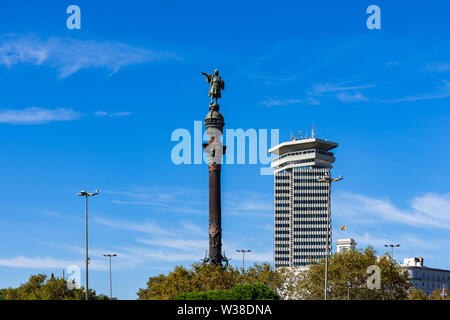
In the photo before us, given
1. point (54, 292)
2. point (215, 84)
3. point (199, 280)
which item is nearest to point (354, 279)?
point (199, 280)

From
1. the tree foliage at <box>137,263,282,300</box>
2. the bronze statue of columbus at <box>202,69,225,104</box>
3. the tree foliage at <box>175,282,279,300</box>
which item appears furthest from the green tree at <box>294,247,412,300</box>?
the bronze statue of columbus at <box>202,69,225,104</box>

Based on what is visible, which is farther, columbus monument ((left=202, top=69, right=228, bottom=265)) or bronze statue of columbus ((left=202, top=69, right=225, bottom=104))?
bronze statue of columbus ((left=202, top=69, right=225, bottom=104))

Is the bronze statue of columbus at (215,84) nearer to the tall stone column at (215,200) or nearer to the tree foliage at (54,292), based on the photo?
the tall stone column at (215,200)

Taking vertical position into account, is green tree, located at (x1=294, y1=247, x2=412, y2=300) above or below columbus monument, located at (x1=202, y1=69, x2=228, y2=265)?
below

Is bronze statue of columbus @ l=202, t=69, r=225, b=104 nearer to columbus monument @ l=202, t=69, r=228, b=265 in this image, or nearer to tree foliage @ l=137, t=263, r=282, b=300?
columbus monument @ l=202, t=69, r=228, b=265

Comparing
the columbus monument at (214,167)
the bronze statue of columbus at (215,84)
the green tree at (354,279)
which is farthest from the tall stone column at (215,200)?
the green tree at (354,279)

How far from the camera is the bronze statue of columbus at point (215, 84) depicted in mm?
104031

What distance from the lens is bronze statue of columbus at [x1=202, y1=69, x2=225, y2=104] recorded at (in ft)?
341

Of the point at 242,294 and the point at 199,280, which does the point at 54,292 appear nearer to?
the point at 199,280

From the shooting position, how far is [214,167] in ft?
322

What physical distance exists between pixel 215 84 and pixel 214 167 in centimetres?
1442

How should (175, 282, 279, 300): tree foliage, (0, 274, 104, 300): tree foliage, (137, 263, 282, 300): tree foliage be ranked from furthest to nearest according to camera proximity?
1. (0, 274, 104, 300): tree foliage
2. (137, 263, 282, 300): tree foliage
3. (175, 282, 279, 300): tree foliage
